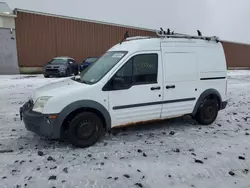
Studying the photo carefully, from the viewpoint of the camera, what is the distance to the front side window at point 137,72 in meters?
4.83

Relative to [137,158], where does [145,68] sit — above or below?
above

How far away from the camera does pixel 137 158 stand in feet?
13.9

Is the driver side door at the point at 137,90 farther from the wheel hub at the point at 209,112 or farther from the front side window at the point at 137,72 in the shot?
the wheel hub at the point at 209,112

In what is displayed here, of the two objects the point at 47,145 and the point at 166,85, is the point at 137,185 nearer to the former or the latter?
the point at 47,145

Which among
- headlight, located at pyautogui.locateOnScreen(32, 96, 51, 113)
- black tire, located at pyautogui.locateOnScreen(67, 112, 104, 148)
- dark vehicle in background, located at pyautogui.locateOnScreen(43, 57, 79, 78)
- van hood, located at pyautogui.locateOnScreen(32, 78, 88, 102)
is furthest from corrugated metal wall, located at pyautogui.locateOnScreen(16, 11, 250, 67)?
black tire, located at pyautogui.locateOnScreen(67, 112, 104, 148)

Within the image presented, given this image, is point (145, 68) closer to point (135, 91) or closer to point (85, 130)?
point (135, 91)

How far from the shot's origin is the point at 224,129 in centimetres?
580

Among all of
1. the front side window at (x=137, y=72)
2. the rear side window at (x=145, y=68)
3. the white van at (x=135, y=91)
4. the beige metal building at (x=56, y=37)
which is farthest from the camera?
the beige metal building at (x=56, y=37)

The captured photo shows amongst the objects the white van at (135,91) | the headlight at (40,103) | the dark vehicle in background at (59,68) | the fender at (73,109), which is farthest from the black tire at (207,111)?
the dark vehicle in background at (59,68)

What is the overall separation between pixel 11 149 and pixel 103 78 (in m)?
2.04

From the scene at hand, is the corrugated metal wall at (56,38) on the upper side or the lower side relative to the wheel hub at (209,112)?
upper

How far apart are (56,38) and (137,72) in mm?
20080

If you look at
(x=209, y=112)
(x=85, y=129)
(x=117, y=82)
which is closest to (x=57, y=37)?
(x=209, y=112)

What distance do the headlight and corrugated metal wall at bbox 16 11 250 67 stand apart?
19.4m
